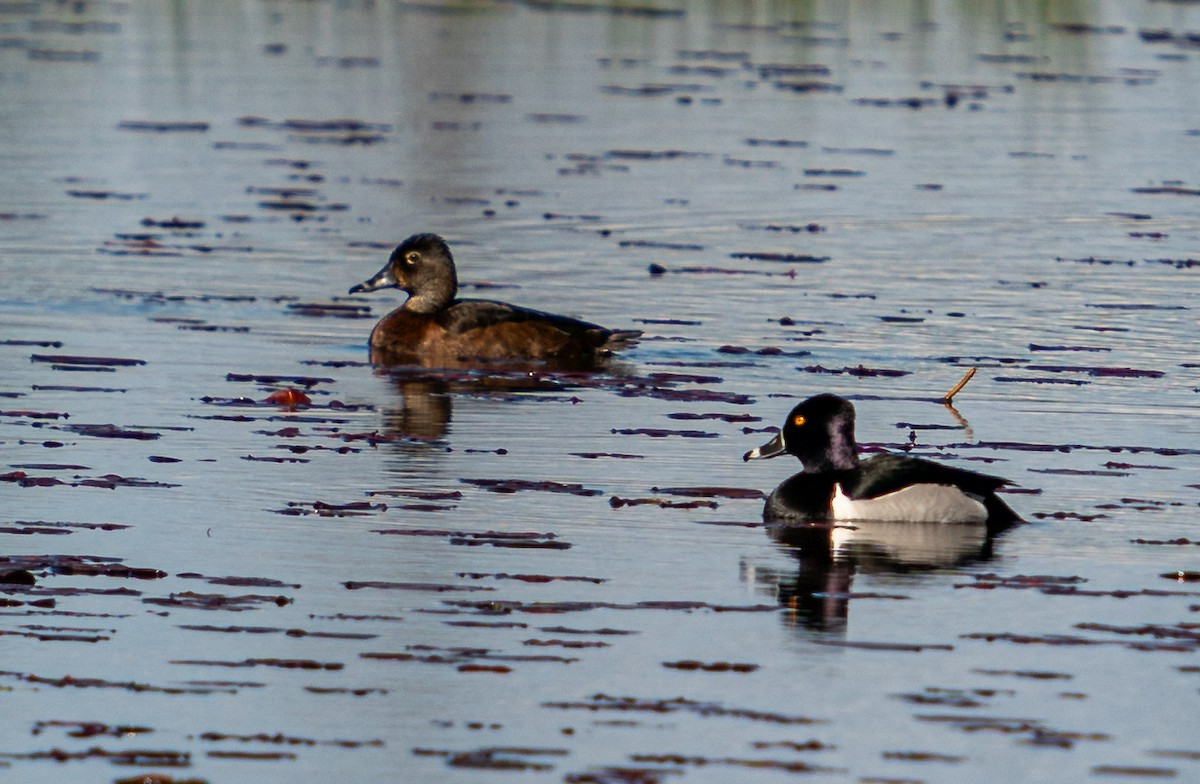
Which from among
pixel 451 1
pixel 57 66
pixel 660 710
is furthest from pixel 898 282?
pixel 451 1

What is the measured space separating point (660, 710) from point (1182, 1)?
45811 millimetres

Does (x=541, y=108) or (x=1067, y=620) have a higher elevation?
(x=541, y=108)

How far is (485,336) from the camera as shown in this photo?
1839 centimetres

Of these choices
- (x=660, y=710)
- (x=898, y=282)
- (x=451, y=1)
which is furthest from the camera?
(x=451, y=1)

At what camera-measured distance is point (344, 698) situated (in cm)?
948

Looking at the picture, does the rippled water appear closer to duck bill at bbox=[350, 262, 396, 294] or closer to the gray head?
duck bill at bbox=[350, 262, 396, 294]

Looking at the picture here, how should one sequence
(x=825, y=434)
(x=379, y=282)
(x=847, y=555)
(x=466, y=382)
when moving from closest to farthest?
(x=847, y=555), (x=825, y=434), (x=466, y=382), (x=379, y=282)

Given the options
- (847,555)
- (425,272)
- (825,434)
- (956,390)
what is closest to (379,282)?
(425,272)

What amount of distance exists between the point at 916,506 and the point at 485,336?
613 centimetres

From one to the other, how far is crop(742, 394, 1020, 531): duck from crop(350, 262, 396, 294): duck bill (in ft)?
22.4

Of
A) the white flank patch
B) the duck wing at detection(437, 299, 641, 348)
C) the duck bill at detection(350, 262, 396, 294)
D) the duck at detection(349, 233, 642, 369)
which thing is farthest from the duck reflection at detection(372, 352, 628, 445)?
the white flank patch

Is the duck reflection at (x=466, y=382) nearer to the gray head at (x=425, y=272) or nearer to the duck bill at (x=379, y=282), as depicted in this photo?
the gray head at (x=425, y=272)

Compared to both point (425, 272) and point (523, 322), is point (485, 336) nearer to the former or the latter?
point (523, 322)

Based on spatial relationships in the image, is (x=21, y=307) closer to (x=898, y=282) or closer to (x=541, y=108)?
(x=898, y=282)
